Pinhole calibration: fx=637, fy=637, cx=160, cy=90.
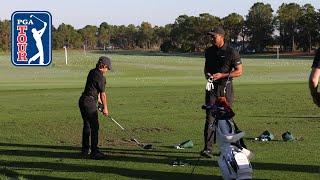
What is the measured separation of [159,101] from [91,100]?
1108 cm

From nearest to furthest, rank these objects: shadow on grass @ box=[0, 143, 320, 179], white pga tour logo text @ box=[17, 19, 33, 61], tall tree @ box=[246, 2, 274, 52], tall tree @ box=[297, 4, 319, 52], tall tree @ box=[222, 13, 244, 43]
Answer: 1. white pga tour logo text @ box=[17, 19, 33, 61]
2. shadow on grass @ box=[0, 143, 320, 179]
3. tall tree @ box=[297, 4, 319, 52]
4. tall tree @ box=[246, 2, 274, 52]
5. tall tree @ box=[222, 13, 244, 43]

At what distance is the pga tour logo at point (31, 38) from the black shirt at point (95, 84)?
278cm

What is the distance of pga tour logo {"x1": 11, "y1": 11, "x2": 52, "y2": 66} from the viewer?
25.0 feet

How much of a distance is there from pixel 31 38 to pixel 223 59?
342 cm

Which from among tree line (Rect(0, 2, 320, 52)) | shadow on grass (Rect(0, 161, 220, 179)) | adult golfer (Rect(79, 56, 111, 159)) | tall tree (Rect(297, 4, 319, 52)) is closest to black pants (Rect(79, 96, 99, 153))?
adult golfer (Rect(79, 56, 111, 159))

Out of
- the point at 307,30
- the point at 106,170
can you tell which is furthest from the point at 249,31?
the point at 106,170

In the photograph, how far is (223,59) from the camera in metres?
9.99

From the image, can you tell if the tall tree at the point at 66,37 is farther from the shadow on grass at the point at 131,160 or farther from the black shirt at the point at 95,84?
the black shirt at the point at 95,84

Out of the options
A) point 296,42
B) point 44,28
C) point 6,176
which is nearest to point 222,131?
point 44,28

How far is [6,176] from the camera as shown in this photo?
8.84 meters

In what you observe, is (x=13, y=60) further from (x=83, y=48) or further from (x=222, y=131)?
(x=83, y=48)

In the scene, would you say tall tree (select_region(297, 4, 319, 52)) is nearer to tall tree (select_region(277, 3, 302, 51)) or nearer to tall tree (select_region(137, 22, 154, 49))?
tall tree (select_region(277, 3, 302, 51))

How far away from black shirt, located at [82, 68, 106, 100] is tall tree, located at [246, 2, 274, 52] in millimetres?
128125

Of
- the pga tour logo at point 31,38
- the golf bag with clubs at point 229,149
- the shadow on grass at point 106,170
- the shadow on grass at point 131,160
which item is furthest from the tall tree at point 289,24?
the pga tour logo at point 31,38
